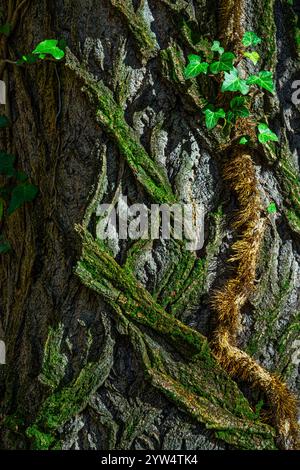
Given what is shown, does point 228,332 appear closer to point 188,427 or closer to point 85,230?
point 188,427

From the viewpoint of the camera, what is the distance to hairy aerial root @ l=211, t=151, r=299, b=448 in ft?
7.70

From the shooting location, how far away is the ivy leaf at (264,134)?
2326mm

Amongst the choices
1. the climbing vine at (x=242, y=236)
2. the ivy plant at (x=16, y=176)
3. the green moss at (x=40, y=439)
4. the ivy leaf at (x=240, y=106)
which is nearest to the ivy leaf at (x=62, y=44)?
the ivy plant at (x=16, y=176)

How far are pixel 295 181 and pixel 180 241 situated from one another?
485 millimetres

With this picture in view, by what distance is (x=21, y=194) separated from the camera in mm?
2500

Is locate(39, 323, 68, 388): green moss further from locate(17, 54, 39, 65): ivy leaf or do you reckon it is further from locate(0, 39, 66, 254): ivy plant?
locate(17, 54, 39, 65): ivy leaf

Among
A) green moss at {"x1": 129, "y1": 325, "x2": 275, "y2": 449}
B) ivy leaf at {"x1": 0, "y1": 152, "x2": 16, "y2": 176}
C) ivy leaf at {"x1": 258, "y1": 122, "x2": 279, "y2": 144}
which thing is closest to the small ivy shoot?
ivy leaf at {"x1": 258, "y1": 122, "x2": 279, "y2": 144}

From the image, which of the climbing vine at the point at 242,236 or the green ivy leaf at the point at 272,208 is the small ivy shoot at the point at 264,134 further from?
the green ivy leaf at the point at 272,208

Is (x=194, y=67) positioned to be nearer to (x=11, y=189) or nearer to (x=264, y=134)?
(x=264, y=134)

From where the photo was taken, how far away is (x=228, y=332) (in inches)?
93.4

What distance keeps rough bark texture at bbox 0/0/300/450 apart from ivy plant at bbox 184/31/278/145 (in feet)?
0.16

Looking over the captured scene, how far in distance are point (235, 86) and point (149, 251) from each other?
2.18 ft

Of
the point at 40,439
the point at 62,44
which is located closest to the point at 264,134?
the point at 62,44

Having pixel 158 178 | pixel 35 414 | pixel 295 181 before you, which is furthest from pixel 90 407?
pixel 295 181
